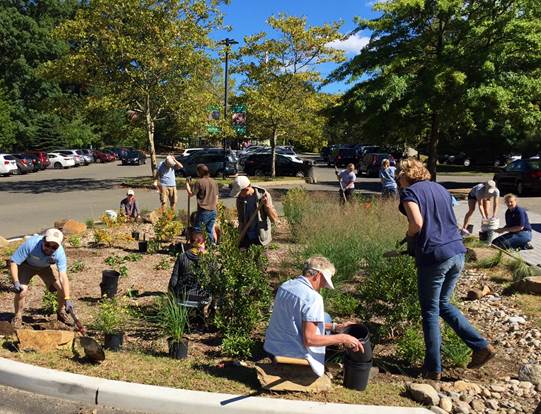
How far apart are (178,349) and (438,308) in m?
2.14

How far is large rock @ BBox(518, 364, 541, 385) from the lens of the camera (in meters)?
4.31

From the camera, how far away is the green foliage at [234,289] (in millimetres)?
4988

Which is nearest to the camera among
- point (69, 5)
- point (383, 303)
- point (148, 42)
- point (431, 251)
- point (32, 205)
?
point (431, 251)

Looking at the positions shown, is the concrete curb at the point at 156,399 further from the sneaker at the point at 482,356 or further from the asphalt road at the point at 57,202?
the asphalt road at the point at 57,202

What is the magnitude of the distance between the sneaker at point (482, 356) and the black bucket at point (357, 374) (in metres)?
0.97

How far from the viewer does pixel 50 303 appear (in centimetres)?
583

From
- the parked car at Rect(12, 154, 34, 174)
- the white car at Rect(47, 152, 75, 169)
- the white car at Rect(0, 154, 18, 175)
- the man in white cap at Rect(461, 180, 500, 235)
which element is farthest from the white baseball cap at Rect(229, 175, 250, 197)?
the white car at Rect(47, 152, 75, 169)

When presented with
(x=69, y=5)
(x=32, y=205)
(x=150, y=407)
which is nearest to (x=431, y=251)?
(x=150, y=407)

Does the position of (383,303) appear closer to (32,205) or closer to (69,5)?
(32,205)

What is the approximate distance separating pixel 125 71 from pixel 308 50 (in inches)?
345

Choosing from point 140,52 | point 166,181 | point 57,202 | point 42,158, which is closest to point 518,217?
point 166,181

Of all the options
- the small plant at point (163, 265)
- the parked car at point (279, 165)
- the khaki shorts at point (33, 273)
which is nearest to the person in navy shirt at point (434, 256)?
the khaki shorts at point (33, 273)

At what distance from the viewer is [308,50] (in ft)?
85.7

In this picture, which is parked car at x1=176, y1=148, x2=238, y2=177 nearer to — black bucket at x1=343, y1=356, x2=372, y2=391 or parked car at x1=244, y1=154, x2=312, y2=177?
parked car at x1=244, y1=154, x2=312, y2=177
